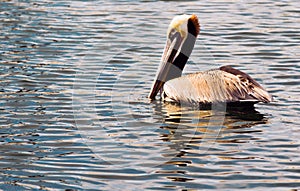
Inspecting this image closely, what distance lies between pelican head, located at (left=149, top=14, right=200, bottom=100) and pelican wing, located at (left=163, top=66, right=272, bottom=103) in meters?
0.36

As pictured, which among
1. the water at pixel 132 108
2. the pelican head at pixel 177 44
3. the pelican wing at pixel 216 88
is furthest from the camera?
the pelican head at pixel 177 44

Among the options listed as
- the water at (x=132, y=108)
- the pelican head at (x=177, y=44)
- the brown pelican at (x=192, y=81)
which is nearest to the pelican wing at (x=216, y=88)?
the brown pelican at (x=192, y=81)

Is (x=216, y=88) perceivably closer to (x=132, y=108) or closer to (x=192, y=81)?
(x=192, y=81)

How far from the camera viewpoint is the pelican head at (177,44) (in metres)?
9.20

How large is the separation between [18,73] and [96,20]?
382 centimetres

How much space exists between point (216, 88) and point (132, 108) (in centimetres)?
94

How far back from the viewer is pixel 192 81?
8.65 metres

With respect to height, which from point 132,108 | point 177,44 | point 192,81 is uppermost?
point 177,44

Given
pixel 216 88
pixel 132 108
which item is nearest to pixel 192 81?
A: pixel 216 88

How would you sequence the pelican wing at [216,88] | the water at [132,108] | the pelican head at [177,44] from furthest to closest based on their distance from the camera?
the pelican head at [177,44] → the pelican wing at [216,88] → the water at [132,108]

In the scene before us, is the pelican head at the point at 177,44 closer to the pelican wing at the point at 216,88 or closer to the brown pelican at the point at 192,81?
the brown pelican at the point at 192,81

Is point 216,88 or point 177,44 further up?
point 177,44

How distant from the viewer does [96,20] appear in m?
13.4

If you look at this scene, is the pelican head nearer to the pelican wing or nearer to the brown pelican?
the brown pelican
